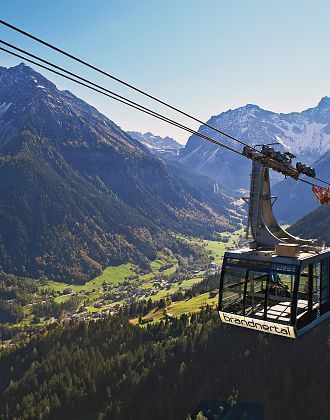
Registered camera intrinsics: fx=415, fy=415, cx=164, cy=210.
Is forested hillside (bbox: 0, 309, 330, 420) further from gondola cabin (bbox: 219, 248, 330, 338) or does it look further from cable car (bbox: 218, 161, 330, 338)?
gondola cabin (bbox: 219, 248, 330, 338)

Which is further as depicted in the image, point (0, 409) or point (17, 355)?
point (17, 355)

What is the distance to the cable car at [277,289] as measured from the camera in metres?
23.2

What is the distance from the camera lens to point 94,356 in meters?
165

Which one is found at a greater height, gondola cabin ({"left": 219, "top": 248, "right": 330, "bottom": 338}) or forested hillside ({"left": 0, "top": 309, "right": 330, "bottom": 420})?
gondola cabin ({"left": 219, "top": 248, "right": 330, "bottom": 338})

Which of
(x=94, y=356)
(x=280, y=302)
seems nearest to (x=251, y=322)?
(x=280, y=302)

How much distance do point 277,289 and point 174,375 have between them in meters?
136

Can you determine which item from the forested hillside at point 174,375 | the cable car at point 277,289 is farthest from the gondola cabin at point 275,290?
the forested hillside at point 174,375

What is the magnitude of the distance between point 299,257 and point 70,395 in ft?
484

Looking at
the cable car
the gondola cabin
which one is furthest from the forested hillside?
the gondola cabin

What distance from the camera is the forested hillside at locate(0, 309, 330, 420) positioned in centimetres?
13061

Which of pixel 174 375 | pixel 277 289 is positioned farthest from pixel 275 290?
pixel 174 375

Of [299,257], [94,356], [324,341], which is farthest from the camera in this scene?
[94,356]

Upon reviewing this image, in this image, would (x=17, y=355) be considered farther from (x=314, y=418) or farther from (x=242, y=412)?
(x=314, y=418)

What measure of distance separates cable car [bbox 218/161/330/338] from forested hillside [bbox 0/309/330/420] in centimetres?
11206
